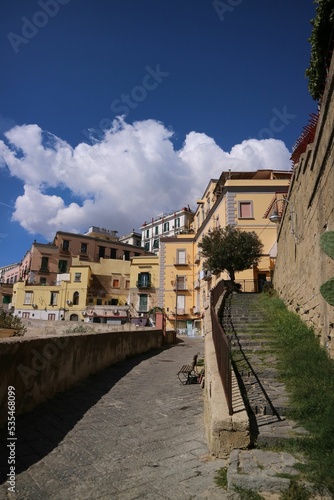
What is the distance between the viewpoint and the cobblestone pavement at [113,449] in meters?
3.24

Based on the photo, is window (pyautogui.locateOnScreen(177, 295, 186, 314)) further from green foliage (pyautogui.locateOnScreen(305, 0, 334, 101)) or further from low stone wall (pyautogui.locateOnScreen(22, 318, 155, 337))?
green foliage (pyautogui.locateOnScreen(305, 0, 334, 101))

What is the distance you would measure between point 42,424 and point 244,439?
9.66ft

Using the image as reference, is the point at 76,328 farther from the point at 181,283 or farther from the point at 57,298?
the point at 57,298

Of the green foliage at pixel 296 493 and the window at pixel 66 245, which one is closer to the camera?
the green foliage at pixel 296 493

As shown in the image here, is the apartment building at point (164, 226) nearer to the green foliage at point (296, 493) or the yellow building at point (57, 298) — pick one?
the yellow building at point (57, 298)

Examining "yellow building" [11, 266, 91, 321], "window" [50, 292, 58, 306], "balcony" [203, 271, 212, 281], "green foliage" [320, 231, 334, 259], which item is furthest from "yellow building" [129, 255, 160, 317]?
"green foliage" [320, 231, 334, 259]

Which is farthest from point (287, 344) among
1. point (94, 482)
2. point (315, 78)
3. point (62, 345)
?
point (315, 78)

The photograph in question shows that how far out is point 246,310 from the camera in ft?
42.7

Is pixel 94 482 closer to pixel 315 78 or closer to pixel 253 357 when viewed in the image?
pixel 253 357

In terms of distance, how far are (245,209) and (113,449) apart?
25.6 m

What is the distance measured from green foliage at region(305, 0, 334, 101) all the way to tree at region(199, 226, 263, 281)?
14500mm

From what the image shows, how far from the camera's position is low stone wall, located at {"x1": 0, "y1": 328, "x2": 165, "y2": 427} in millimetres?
4496

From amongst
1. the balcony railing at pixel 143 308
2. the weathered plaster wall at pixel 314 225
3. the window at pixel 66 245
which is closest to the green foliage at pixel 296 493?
the weathered plaster wall at pixel 314 225

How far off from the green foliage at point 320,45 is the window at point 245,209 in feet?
62.3
